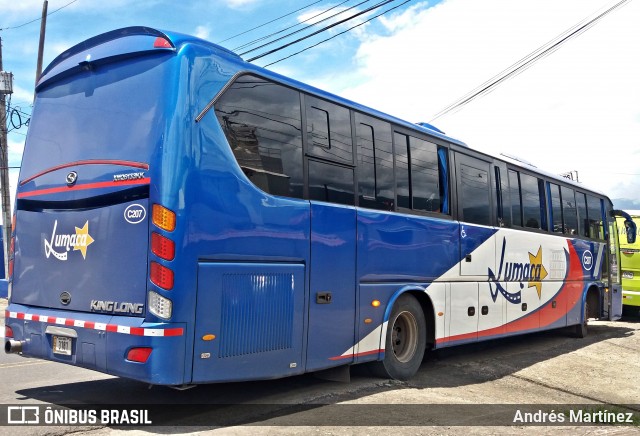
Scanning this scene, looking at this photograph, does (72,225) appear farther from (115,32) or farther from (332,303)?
(332,303)

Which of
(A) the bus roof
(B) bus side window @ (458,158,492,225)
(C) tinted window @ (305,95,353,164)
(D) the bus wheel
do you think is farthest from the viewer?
(D) the bus wheel

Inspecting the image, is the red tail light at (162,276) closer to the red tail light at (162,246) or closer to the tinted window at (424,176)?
the red tail light at (162,246)

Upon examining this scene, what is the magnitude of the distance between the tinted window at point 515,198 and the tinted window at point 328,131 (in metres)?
4.48

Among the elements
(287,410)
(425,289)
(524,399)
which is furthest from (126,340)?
(524,399)

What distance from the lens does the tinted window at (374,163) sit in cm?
686

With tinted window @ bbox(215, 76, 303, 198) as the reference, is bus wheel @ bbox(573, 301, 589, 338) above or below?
below

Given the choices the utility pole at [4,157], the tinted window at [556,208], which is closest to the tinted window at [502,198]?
the tinted window at [556,208]

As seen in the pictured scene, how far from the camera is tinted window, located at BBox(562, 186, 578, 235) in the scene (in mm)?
12172

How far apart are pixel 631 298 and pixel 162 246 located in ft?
49.8

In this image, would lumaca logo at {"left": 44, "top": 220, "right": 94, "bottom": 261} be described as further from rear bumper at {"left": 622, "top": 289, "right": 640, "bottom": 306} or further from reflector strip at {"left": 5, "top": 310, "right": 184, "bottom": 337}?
rear bumper at {"left": 622, "top": 289, "right": 640, "bottom": 306}

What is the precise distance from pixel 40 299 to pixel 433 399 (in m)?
4.28

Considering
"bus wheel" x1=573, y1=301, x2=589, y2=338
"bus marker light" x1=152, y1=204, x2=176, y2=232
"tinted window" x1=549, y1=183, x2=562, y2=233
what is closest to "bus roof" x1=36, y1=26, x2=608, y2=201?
"bus marker light" x1=152, y1=204, x2=176, y2=232

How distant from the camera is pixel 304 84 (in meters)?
6.22

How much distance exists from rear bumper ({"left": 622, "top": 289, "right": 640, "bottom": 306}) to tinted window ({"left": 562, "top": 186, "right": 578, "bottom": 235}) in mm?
4892
